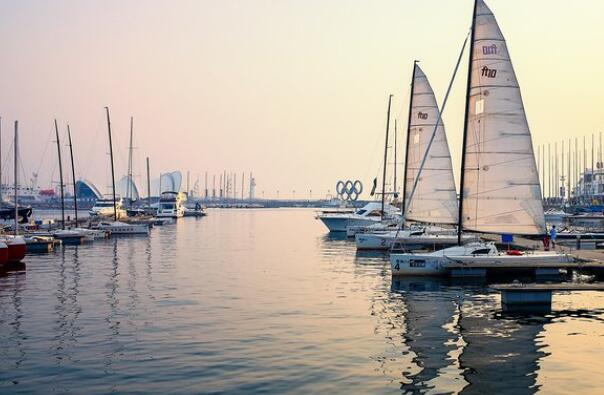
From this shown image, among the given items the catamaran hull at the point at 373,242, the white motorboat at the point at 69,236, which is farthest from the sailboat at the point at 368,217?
the white motorboat at the point at 69,236

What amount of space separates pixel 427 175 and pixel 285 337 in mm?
29777

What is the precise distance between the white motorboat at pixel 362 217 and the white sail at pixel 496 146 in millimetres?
41334

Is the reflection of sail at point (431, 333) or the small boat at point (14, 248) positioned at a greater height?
the small boat at point (14, 248)

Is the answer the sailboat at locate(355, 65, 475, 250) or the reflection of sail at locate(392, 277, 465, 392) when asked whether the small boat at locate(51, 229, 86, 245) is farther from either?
the reflection of sail at locate(392, 277, 465, 392)

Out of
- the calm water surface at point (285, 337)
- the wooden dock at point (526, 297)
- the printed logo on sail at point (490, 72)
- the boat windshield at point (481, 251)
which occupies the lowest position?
the calm water surface at point (285, 337)

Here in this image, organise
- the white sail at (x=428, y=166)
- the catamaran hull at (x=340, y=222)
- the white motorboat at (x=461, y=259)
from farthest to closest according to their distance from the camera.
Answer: the catamaran hull at (x=340, y=222)
the white sail at (x=428, y=166)
the white motorboat at (x=461, y=259)

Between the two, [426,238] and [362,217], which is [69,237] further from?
[426,238]

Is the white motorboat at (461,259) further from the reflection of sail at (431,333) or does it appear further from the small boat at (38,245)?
the small boat at (38,245)

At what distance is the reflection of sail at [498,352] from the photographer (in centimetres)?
1661

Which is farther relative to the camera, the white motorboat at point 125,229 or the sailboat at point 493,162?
the white motorboat at point 125,229

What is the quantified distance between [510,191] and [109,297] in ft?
70.2

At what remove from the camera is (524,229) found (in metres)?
36.5

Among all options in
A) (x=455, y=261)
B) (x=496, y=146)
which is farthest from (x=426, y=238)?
(x=496, y=146)

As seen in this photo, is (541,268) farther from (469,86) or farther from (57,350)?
(57,350)
